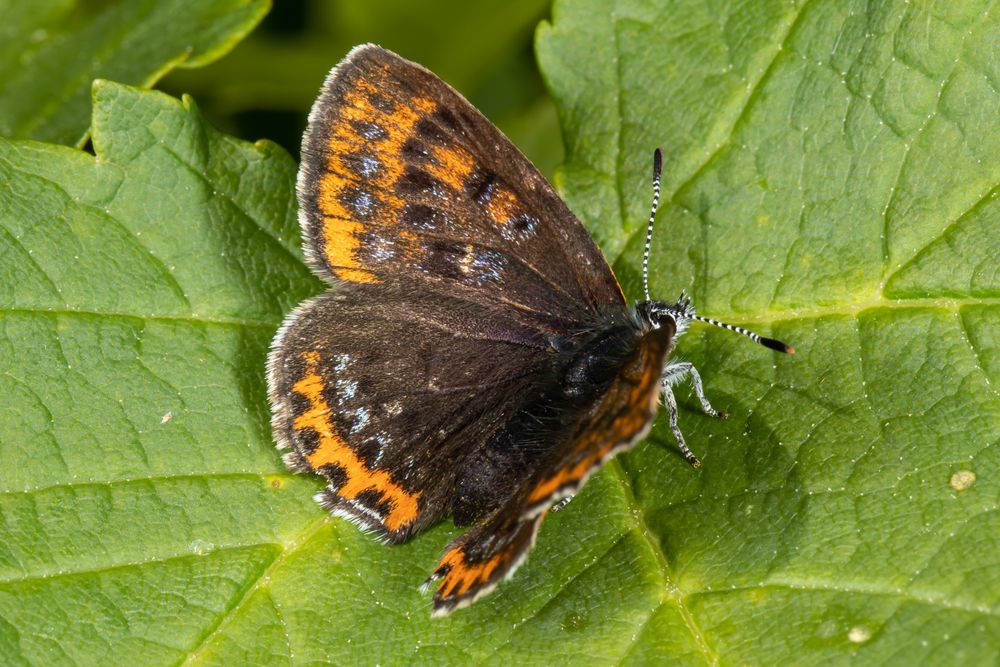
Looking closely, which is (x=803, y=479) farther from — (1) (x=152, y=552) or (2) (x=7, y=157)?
(2) (x=7, y=157)

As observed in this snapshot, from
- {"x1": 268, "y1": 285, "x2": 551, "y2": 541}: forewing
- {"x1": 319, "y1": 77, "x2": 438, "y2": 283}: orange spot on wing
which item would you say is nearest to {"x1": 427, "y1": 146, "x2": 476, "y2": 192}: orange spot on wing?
{"x1": 319, "y1": 77, "x2": 438, "y2": 283}: orange spot on wing

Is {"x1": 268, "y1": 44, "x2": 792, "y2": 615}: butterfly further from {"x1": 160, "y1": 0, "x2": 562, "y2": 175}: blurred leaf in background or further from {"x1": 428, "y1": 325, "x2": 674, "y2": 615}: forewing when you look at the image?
{"x1": 160, "y1": 0, "x2": 562, "y2": 175}: blurred leaf in background

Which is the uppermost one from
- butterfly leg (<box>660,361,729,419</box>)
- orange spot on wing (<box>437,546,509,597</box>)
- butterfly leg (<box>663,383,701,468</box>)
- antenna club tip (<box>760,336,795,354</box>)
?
antenna club tip (<box>760,336,795,354</box>)

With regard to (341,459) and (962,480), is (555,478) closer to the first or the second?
(341,459)

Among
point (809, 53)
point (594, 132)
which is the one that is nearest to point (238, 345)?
point (594, 132)

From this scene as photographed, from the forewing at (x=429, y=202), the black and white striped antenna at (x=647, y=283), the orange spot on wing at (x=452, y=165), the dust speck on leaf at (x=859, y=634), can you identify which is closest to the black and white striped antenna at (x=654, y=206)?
the black and white striped antenna at (x=647, y=283)

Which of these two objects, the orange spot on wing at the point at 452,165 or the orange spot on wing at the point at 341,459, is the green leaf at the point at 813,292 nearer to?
the orange spot on wing at the point at 452,165

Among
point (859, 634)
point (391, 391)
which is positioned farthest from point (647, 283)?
point (859, 634)
